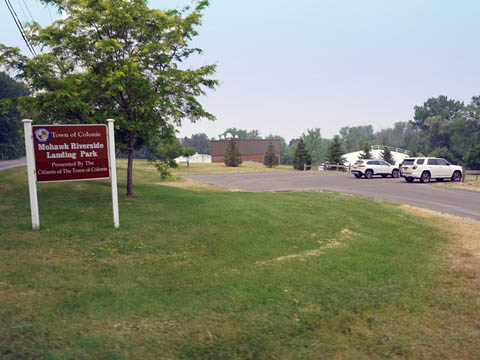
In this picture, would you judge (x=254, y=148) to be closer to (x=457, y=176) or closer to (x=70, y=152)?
(x=457, y=176)

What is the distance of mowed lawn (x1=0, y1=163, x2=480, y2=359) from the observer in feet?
13.5

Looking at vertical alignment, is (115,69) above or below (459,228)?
above

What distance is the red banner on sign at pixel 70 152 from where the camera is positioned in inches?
330

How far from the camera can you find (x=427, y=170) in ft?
86.0

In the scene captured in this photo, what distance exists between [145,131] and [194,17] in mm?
4369

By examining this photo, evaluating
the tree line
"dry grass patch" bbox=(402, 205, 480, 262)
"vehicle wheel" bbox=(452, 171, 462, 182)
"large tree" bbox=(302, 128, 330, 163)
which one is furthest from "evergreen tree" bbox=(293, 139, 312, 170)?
"large tree" bbox=(302, 128, 330, 163)

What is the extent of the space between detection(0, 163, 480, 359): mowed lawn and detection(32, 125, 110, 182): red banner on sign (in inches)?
47.7

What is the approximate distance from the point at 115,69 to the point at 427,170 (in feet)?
73.6

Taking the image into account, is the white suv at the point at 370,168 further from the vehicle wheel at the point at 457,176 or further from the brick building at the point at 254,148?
the brick building at the point at 254,148

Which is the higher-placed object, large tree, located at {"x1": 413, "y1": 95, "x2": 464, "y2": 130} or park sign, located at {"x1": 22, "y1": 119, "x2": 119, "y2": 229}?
large tree, located at {"x1": 413, "y1": 95, "x2": 464, "y2": 130}

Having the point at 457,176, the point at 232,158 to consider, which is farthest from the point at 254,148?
the point at 457,176

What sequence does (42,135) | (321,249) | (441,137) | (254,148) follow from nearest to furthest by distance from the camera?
(321,249), (42,135), (254,148), (441,137)

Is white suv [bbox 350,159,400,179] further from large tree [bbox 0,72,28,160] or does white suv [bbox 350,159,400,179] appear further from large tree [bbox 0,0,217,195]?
large tree [bbox 0,72,28,160]

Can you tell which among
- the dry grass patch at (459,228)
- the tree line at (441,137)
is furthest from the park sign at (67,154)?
the tree line at (441,137)
